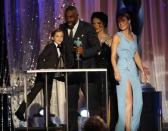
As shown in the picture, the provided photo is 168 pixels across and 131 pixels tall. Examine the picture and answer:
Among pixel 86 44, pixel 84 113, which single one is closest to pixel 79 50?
pixel 86 44

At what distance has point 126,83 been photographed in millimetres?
5746

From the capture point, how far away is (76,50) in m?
5.75

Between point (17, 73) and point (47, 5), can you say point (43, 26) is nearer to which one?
point (47, 5)

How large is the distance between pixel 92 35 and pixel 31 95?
0.99m

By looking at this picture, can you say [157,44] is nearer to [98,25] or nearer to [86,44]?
[98,25]

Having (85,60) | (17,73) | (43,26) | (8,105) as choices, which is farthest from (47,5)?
(85,60)

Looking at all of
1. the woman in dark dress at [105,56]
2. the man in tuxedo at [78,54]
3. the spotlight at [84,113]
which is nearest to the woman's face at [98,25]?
the woman in dark dress at [105,56]

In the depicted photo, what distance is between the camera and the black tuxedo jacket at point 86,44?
581cm

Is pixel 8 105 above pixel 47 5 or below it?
below

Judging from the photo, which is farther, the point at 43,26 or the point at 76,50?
the point at 43,26

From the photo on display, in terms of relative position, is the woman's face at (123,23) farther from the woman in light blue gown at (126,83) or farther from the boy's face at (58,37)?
the boy's face at (58,37)

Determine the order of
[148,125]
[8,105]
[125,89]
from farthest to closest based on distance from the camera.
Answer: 1. [8,105]
2. [148,125]
3. [125,89]

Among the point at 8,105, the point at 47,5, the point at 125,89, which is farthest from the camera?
the point at 47,5

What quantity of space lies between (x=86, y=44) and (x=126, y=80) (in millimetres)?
652
